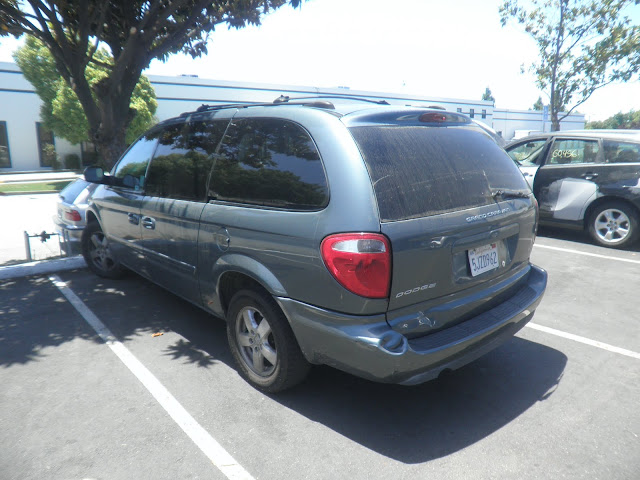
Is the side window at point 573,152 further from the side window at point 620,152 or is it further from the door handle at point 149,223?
the door handle at point 149,223

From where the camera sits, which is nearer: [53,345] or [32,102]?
[53,345]

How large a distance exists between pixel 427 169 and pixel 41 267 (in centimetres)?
552

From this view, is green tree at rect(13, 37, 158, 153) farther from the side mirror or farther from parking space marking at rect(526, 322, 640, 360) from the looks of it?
parking space marking at rect(526, 322, 640, 360)

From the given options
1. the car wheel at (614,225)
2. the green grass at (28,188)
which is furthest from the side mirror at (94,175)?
the green grass at (28,188)

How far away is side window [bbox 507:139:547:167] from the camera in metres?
8.42

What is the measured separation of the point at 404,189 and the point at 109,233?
147 inches

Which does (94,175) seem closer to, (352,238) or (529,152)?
(352,238)

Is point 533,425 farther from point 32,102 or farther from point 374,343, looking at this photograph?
point 32,102

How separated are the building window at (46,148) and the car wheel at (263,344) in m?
30.4

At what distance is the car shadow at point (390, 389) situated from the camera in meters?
2.91

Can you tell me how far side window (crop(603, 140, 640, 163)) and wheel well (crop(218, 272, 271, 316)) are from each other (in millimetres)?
6549

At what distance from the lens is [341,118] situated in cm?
292

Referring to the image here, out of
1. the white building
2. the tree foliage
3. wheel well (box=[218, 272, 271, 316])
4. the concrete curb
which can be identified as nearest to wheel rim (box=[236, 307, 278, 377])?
wheel well (box=[218, 272, 271, 316])

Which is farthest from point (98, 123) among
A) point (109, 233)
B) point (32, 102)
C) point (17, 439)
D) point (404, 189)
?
point (32, 102)
